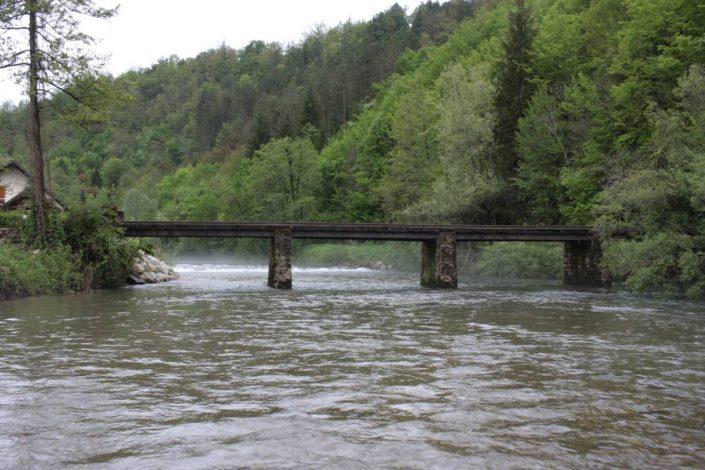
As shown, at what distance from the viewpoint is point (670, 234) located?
91.1 feet

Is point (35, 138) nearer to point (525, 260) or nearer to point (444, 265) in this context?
point (444, 265)

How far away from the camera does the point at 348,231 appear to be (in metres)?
37.6

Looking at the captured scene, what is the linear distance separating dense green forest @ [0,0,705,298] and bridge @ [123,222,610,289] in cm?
281

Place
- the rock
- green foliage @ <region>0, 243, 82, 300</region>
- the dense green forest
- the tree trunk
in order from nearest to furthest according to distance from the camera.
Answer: green foliage @ <region>0, 243, 82, 300</region> → the tree trunk → the dense green forest → the rock

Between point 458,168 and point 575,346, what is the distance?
136 feet

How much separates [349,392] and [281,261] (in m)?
26.2

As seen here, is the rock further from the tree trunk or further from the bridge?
the tree trunk

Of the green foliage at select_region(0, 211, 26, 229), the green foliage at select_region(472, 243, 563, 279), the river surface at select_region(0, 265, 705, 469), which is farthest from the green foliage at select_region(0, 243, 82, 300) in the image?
the green foliage at select_region(472, 243, 563, 279)

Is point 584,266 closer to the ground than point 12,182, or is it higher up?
closer to the ground

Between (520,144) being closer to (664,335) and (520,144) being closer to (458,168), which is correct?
(458,168)

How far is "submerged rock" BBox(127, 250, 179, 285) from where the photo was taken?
38.5m

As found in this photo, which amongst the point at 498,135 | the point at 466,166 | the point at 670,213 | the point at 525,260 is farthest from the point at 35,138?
the point at 498,135

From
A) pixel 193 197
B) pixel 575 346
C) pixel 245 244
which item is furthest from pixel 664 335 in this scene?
pixel 193 197

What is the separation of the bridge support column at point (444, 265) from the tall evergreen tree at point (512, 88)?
1932 cm
